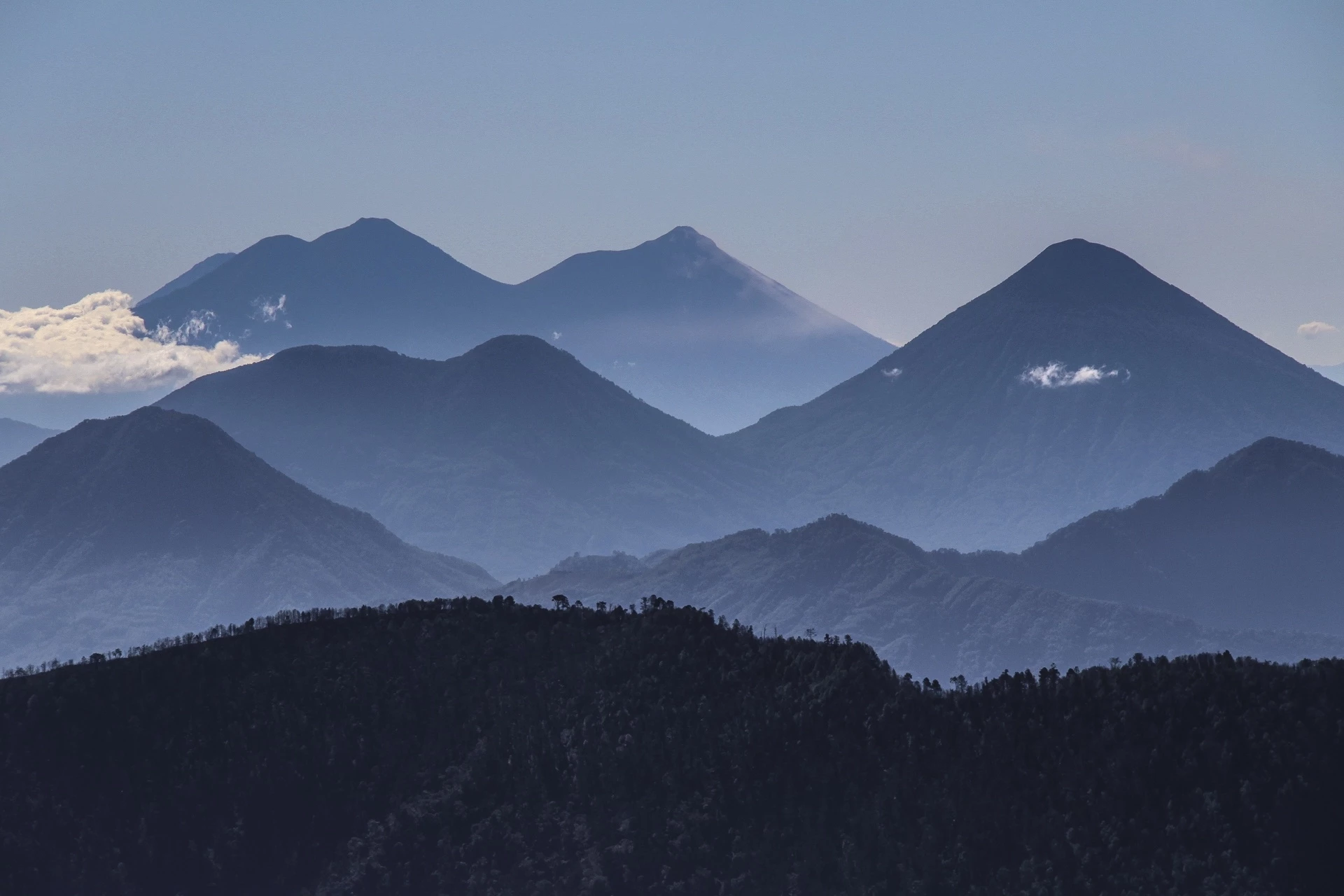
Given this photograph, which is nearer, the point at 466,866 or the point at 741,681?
the point at 466,866

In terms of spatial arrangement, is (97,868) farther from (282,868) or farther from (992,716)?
(992,716)

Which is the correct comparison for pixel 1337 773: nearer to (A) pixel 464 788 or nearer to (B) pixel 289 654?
(A) pixel 464 788

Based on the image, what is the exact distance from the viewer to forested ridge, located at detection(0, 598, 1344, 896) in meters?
144

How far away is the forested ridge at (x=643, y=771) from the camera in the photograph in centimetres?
14362

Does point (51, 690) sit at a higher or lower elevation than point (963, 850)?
higher

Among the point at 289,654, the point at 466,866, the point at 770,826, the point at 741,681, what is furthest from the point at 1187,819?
the point at 289,654

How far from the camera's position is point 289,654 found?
172 m

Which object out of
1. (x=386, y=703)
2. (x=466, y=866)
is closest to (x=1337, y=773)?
(x=466, y=866)

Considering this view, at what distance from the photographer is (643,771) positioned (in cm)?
15975

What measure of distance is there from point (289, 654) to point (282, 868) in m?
24.7

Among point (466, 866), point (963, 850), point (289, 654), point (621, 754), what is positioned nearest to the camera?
point (963, 850)

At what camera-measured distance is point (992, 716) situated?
156 metres

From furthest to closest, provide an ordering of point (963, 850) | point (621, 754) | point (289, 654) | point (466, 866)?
1. point (289, 654)
2. point (621, 754)
3. point (466, 866)
4. point (963, 850)

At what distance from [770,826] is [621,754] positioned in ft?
55.5
